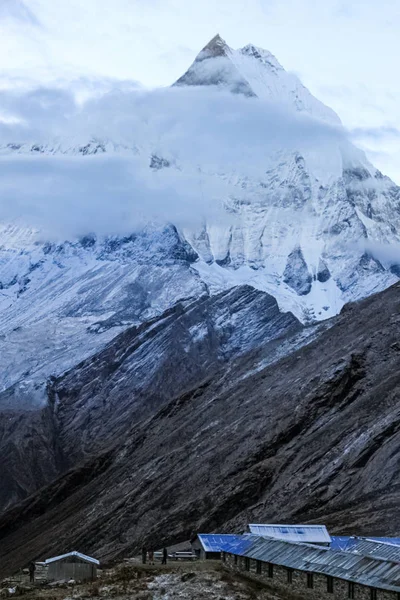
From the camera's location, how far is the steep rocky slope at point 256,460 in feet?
293

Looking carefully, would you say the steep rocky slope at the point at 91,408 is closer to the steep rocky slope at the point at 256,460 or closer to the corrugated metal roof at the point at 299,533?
the steep rocky slope at the point at 256,460

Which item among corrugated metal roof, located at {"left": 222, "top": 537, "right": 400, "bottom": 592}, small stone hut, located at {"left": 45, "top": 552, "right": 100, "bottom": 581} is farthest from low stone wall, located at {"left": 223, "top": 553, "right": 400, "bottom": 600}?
small stone hut, located at {"left": 45, "top": 552, "right": 100, "bottom": 581}

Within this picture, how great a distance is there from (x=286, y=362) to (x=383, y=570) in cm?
8884

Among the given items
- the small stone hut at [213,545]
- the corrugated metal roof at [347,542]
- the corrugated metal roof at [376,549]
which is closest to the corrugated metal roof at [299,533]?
the corrugated metal roof at [347,542]

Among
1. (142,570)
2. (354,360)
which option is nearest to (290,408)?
(354,360)

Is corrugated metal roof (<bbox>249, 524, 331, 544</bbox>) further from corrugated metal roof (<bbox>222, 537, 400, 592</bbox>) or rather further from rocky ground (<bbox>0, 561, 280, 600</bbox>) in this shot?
rocky ground (<bbox>0, 561, 280, 600</bbox>)

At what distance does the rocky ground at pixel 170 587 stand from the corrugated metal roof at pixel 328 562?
8.22ft

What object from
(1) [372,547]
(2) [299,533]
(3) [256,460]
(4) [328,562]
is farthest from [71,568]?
(3) [256,460]

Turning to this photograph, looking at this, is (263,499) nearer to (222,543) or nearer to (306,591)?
(222,543)

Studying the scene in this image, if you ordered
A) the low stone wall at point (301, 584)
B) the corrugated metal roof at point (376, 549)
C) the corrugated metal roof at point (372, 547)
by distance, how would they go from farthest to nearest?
Answer: 1. the corrugated metal roof at point (372, 547)
2. the corrugated metal roof at point (376, 549)
3. the low stone wall at point (301, 584)

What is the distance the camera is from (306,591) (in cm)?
4147

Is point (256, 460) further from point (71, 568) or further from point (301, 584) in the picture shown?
point (301, 584)

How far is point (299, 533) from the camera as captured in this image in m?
57.6

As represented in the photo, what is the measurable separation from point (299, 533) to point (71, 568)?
467 inches
